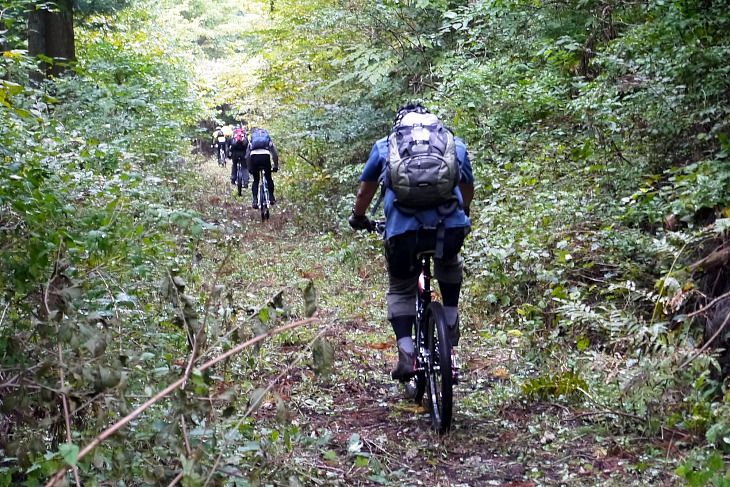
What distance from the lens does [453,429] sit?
533cm

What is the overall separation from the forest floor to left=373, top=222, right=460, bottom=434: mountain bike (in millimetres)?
142

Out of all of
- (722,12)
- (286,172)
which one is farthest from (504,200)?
(286,172)

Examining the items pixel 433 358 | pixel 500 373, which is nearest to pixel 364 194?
pixel 433 358

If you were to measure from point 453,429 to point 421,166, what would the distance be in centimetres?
175

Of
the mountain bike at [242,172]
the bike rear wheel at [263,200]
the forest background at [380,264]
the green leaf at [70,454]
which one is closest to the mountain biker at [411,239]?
the forest background at [380,264]

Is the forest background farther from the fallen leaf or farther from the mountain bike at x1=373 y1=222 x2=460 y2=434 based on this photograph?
the mountain bike at x1=373 y1=222 x2=460 y2=434

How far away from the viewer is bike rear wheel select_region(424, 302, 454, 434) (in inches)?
200

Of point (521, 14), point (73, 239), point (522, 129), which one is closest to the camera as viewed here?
point (73, 239)

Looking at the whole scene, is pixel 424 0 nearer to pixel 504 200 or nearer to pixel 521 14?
pixel 521 14

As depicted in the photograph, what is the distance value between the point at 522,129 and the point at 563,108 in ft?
2.78

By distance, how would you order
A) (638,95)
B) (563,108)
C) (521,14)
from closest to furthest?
(638,95) < (563,108) < (521,14)

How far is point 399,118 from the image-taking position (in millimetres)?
5348

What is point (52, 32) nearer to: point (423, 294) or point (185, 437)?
point (423, 294)

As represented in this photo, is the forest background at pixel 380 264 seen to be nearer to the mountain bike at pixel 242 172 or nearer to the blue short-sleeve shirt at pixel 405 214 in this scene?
the blue short-sleeve shirt at pixel 405 214
